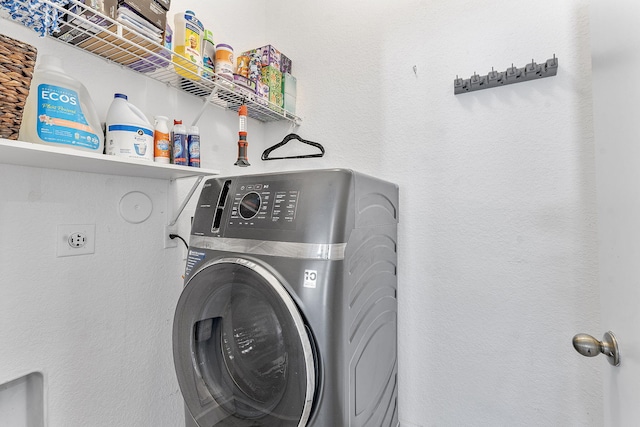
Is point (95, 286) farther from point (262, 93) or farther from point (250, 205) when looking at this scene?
point (262, 93)

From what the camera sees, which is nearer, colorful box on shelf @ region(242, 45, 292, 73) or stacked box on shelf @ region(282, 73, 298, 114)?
colorful box on shelf @ region(242, 45, 292, 73)

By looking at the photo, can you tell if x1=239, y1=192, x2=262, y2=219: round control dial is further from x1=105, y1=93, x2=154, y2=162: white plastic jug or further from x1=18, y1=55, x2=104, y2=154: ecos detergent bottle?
x1=18, y1=55, x2=104, y2=154: ecos detergent bottle

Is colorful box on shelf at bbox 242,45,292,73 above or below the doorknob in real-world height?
above

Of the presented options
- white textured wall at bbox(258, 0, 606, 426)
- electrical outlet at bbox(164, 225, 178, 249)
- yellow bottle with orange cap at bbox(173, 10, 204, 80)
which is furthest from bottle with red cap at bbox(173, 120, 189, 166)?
white textured wall at bbox(258, 0, 606, 426)

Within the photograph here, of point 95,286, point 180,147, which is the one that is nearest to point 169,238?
point 95,286

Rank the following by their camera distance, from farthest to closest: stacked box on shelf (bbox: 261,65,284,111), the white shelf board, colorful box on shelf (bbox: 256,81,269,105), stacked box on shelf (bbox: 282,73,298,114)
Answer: stacked box on shelf (bbox: 282,73,298,114) → stacked box on shelf (bbox: 261,65,284,111) → colorful box on shelf (bbox: 256,81,269,105) → the white shelf board

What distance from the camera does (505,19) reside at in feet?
4.52

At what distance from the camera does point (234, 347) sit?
1.19 m

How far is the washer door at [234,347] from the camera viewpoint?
996 millimetres

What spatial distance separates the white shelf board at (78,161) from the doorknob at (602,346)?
1.34 m

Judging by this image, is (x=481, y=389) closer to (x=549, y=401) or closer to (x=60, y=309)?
(x=549, y=401)

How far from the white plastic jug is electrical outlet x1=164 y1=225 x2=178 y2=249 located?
1.42 feet

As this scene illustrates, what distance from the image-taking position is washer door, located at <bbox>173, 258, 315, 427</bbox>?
1.00 m

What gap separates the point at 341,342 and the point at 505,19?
5.12 ft
